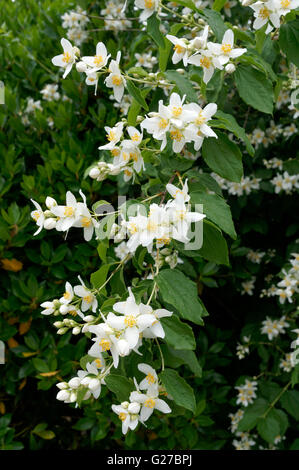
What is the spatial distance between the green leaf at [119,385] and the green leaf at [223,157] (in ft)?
1.67

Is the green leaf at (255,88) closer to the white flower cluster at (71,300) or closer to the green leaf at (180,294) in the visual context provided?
the green leaf at (180,294)

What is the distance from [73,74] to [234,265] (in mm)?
1210

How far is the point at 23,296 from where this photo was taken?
6.61ft

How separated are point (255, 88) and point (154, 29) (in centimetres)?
28

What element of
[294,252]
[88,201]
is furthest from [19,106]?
[294,252]

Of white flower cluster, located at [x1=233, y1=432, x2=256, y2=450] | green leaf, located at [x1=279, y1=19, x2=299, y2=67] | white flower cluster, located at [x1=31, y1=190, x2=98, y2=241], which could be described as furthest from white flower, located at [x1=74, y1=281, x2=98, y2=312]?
white flower cluster, located at [x1=233, y1=432, x2=256, y2=450]

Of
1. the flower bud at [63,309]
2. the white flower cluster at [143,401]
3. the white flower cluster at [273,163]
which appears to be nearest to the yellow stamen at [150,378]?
the white flower cluster at [143,401]

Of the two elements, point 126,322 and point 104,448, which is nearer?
point 126,322

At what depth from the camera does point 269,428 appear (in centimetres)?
216

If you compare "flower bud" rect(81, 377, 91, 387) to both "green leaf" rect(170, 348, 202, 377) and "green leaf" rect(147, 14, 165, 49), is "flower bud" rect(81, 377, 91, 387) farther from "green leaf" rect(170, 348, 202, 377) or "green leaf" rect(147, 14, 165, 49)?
"green leaf" rect(147, 14, 165, 49)

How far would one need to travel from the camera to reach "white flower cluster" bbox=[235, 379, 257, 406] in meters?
2.34

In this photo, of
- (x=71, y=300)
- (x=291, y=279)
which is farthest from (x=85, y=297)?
(x=291, y=279)

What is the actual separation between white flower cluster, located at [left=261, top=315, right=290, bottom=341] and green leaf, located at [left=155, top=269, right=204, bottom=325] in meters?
1.46
